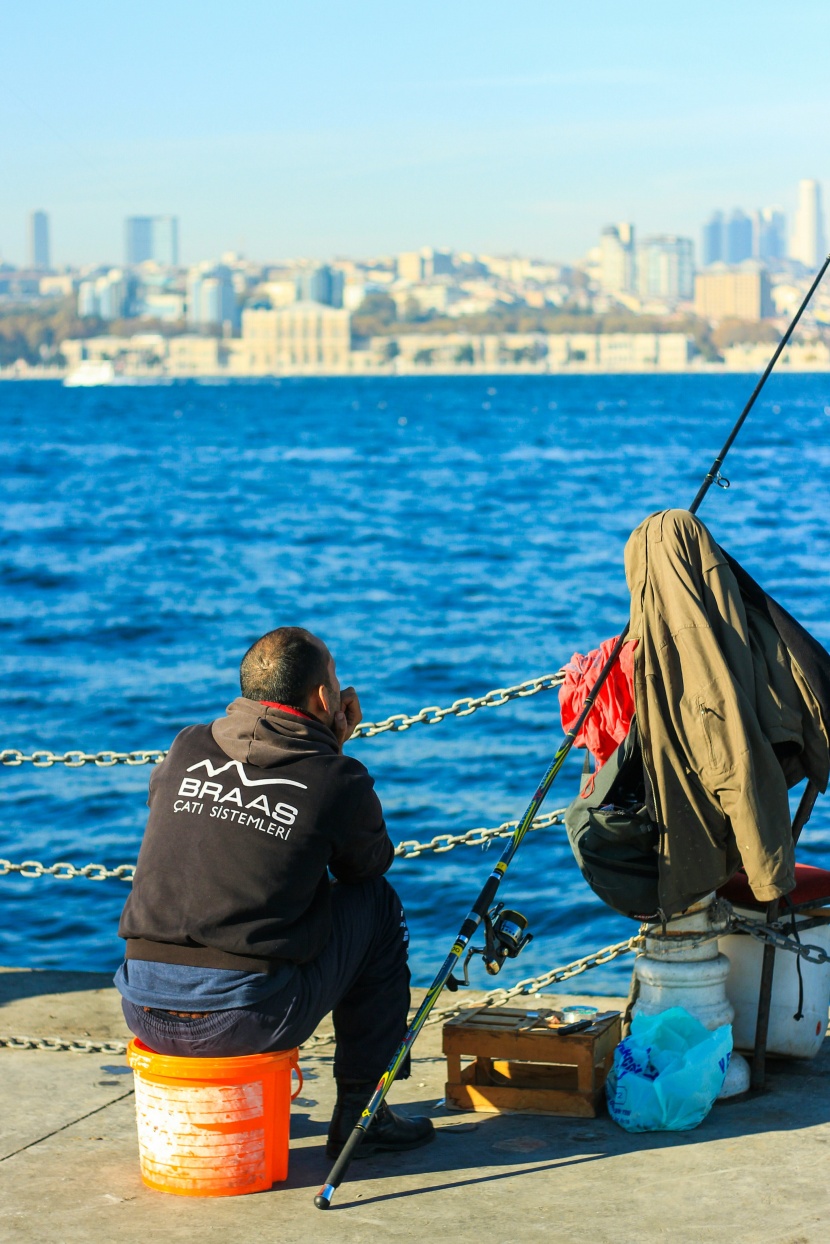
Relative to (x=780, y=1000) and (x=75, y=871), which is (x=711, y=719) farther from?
(x=75, y=871)

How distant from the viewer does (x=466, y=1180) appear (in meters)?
3.82

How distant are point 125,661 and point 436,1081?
1458 cm

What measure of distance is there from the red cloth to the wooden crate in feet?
2.48

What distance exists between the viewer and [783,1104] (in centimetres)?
425

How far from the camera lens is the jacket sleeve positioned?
369cm

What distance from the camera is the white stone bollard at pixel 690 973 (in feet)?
13.9

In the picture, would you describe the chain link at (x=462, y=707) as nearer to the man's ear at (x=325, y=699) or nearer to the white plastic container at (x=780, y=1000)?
the white plastic container at (x=780, y=1000)

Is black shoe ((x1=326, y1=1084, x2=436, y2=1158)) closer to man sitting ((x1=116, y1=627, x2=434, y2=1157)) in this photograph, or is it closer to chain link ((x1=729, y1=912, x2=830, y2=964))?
man sitting ((x1=116, y1=627, x2=434, y2=1157))

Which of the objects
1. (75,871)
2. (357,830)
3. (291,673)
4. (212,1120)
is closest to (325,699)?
(291,673)

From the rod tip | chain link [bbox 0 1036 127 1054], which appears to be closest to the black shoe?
the rod tip

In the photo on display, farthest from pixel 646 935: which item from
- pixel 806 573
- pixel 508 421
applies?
pixel 508 421

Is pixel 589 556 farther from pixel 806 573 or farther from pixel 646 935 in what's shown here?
pixel 646 935

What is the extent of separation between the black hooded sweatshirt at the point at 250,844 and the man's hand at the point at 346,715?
0.34 feet

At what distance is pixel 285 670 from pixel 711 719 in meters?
1.08
